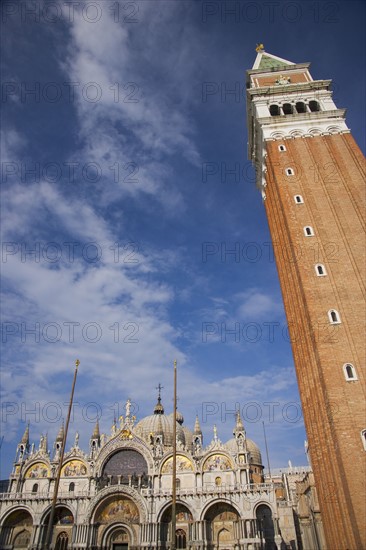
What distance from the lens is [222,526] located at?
38844 millimetres

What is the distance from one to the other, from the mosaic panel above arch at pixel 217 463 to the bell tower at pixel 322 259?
685 inches

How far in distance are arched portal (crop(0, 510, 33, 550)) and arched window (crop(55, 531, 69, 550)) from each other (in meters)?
3.05

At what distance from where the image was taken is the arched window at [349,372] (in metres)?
23.9

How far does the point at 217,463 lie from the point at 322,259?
2441 cm

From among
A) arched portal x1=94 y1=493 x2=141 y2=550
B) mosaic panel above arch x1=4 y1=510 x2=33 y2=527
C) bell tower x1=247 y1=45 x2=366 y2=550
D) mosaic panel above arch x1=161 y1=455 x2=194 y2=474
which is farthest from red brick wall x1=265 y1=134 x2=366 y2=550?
mosaic panel above arch x1=4 y1=510 x2=33 y2=527

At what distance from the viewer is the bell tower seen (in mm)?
22281

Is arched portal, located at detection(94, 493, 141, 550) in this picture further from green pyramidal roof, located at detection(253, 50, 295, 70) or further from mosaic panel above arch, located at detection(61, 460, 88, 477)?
green pyramidal roof, located at detection(253, 50, 295, 70)

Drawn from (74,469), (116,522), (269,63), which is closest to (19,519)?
(74,469)

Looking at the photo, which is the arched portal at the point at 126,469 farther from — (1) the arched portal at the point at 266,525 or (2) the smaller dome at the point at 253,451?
(2) the smaller dome at the point at 253,451

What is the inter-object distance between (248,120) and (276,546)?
42.4 metres

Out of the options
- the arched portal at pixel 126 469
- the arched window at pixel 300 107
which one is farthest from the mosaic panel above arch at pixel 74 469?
the arched window at pixel 300 107

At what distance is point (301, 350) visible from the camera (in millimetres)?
28781

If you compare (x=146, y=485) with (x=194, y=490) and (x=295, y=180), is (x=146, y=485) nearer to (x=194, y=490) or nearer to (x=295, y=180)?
(x=194, y=490)

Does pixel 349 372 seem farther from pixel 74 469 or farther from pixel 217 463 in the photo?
pixel 74 469
